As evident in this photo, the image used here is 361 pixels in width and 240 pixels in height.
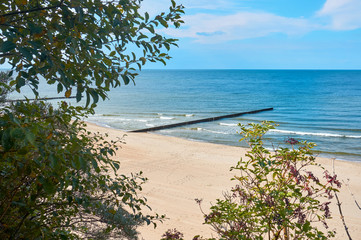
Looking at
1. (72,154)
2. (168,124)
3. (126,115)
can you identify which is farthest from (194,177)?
(126,115)

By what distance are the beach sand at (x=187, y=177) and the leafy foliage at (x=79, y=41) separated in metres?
5.22

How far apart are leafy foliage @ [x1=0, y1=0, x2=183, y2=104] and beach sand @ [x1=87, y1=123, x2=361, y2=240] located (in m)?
5.22

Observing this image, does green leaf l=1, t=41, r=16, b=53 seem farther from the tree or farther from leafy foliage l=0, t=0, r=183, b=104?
the tree

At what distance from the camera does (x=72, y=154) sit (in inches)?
68.7

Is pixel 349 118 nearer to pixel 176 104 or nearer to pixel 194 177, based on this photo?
pixel 176 104

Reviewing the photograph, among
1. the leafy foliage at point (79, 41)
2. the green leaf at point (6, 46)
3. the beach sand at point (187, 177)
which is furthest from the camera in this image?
the beach sand at point (187, 177)

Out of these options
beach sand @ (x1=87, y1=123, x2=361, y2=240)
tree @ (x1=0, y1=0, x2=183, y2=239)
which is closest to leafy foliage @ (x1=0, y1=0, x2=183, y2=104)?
tree @ (x1=0, y1=0, x2=183, y2=239)

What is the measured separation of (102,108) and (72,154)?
40479 millimetres

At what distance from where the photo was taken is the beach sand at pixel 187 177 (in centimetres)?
870

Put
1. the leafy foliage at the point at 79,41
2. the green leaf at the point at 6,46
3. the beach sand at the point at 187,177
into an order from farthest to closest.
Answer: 1. the beach sand at the point at 187,177
2. the leafy foliage at the point at 79,41
3. the green leaf at the point at 6,46

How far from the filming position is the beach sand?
870 centimetres

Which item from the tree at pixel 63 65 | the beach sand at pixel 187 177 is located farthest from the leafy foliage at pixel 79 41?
the beach sand at pixel 187 177

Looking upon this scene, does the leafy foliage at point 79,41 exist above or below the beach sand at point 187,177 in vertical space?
above

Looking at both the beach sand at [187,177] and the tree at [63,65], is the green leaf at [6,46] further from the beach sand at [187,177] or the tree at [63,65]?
the beach sand at [187,177]
